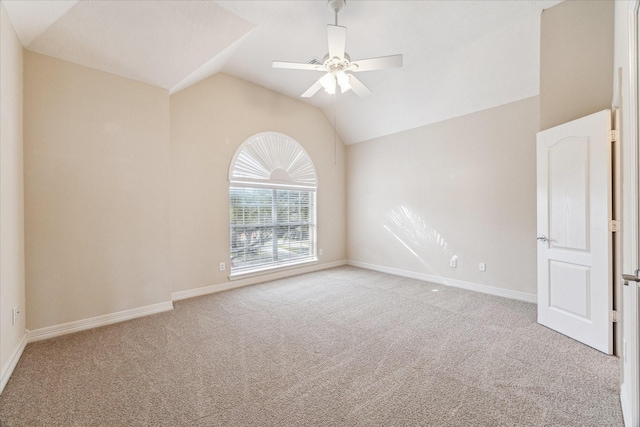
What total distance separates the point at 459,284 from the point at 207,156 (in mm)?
4223

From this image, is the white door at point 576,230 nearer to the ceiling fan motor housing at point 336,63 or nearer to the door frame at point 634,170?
the door frame at point 634,170

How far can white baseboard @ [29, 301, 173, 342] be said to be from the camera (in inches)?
108

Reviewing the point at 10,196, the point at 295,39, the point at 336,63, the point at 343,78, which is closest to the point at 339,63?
the point at 336,63

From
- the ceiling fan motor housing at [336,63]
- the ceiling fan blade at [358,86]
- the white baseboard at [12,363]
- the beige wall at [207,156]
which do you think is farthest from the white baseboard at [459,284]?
the white baseboard at [12,363]

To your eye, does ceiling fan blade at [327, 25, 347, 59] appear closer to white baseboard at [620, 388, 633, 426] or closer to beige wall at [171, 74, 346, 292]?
beige wall at [171, 74, 346, 292]

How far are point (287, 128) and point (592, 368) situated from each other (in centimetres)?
478

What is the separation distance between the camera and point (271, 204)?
503 centimetres

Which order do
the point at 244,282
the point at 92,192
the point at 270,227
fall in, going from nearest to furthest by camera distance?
the point at 92,192 → the point at 244,282 → the point at 270,227

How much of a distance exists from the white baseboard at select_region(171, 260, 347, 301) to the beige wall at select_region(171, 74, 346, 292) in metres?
0.06

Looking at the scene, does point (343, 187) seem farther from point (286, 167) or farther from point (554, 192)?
point (554, 192)

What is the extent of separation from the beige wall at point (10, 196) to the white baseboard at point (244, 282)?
1607 mm

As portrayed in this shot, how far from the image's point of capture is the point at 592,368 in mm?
2174

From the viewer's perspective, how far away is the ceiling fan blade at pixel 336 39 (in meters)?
2.38

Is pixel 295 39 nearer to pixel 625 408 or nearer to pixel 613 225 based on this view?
pixel 613 225
